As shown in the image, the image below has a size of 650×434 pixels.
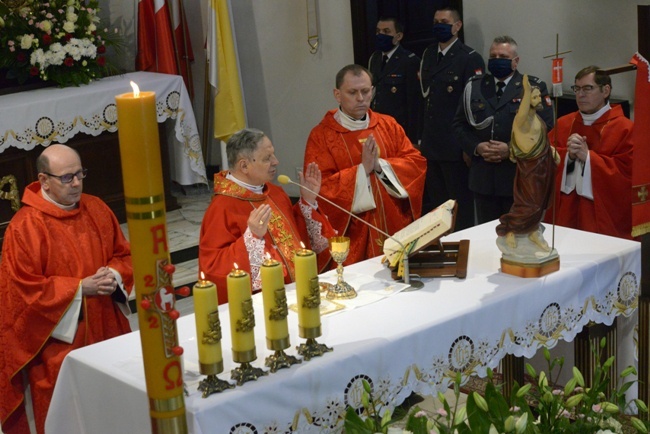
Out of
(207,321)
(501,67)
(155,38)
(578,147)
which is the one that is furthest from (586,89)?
(155,38)

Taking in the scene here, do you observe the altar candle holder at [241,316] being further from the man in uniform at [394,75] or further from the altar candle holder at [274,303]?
the man in uniform at [394,75]

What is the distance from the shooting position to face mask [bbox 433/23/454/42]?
23.6 feet

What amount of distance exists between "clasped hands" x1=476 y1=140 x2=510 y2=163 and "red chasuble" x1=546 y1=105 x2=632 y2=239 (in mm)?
418

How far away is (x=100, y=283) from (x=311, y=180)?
1103 millimetres

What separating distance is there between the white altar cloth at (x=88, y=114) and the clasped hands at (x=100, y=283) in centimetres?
381

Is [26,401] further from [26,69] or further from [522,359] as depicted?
[26,69]

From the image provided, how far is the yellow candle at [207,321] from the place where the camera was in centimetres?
294

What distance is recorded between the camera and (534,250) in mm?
4020

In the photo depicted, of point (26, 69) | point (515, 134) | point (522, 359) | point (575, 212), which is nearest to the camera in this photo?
point (515, 134)

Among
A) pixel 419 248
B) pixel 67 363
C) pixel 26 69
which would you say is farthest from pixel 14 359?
pixel 26 69

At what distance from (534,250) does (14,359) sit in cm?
223

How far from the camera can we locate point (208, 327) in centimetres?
295

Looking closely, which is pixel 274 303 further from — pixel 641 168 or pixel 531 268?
pixel 641 168

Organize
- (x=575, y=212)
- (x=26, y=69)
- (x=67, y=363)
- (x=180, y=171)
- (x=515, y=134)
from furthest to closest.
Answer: (x=180, y=171)
(x=26, y=69)
(x=575, y=212)
(x=515, y=134)
(x=67, y=363)
